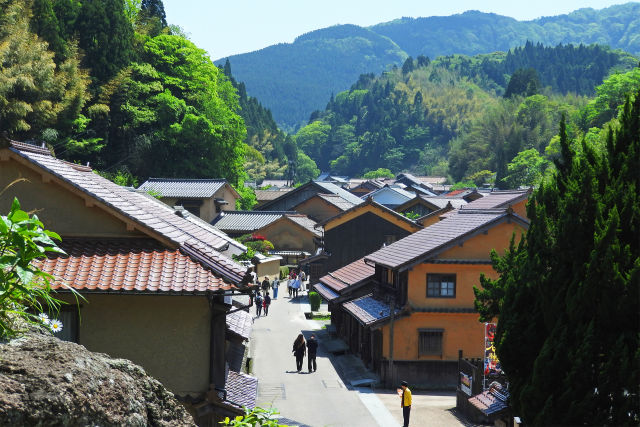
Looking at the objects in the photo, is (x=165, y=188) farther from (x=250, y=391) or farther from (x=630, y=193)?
(x=630, y=193)

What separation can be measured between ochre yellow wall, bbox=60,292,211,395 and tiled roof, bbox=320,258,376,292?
832 inches

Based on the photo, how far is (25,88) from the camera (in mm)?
49438

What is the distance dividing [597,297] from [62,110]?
2043 inches

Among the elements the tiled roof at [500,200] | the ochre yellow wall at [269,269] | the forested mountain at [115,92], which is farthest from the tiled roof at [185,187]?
the tiled roof at [500,200]

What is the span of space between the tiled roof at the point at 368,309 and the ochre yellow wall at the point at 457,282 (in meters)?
1.01

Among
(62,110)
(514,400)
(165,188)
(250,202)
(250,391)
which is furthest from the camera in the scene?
(250,202)

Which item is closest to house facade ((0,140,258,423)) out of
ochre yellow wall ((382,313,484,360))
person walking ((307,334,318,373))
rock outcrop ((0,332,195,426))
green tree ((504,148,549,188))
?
rock outcrop ((0,332,195,426))

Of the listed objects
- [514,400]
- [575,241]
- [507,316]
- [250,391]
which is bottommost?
[250,391]

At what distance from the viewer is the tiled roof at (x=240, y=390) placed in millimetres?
13500

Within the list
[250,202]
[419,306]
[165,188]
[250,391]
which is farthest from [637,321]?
[250,202]

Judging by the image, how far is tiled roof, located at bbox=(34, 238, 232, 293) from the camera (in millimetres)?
11758

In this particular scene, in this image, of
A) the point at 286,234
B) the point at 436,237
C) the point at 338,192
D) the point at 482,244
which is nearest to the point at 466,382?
the point at 482,244

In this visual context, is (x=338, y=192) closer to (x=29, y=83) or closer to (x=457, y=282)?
(x=29, y=83)

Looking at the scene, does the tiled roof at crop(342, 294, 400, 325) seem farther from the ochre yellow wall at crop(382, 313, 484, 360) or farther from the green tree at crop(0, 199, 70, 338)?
the green tree at crop(0, 199, 70, 338)
